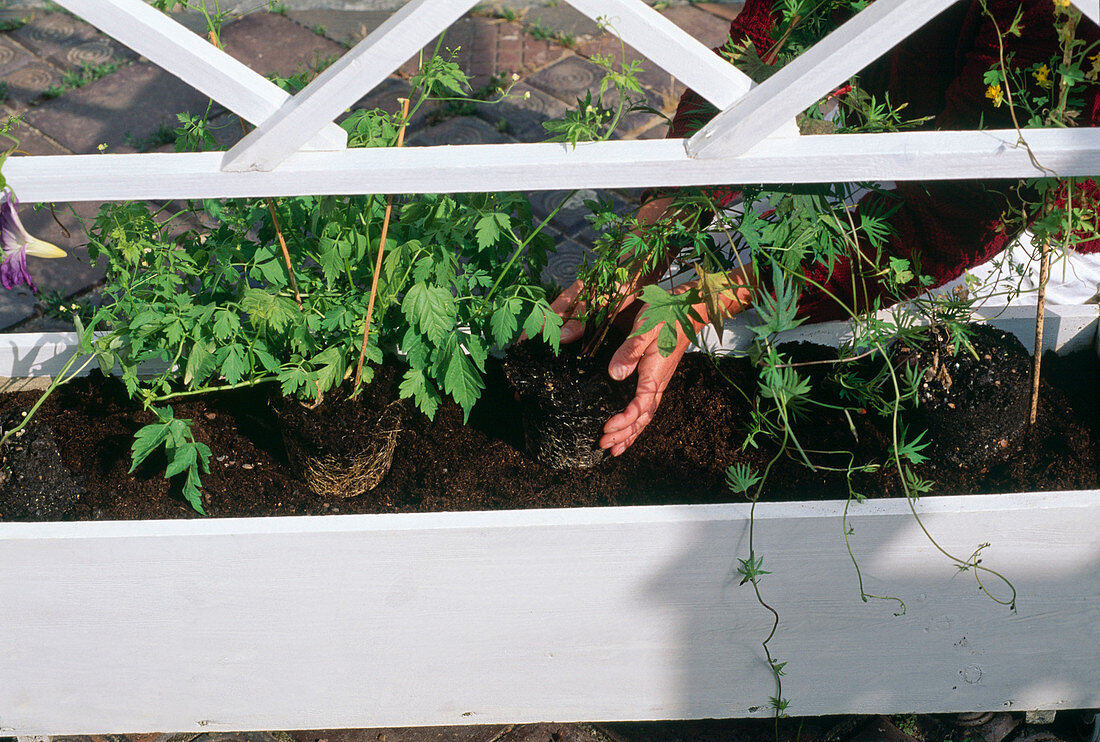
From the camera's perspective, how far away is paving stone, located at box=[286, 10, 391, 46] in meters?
3.54

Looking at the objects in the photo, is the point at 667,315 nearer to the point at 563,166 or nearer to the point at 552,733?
the point at 563,166

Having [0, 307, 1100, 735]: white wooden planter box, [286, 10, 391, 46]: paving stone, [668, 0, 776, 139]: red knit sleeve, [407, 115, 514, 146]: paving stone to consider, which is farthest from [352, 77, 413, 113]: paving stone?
[0, 307, 1100, 735]: white wooden planter box

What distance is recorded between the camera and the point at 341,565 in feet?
4.77

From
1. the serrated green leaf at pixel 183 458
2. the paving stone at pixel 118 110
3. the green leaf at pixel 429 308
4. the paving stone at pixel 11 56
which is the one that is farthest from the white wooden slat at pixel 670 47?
the paving stone at pixel 11 56

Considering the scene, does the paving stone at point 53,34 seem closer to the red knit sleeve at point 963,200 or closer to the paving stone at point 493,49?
the paving stone at point 493,49

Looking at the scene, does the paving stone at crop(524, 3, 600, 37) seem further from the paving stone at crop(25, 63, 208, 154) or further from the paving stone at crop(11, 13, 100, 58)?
the paving stone at crop(11, 13, 100, 58)

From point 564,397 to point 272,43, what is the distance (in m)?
2.56

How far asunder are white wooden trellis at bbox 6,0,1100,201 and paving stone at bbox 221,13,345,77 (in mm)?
2402

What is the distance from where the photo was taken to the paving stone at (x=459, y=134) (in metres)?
3.05

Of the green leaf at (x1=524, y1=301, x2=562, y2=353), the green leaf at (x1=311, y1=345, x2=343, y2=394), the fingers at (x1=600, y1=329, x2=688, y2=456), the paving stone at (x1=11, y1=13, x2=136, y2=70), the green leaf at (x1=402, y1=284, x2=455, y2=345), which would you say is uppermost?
the green leaf at (x1=402, y1=284, x2=455, y2=345)

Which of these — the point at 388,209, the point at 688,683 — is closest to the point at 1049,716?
the point at 688,683

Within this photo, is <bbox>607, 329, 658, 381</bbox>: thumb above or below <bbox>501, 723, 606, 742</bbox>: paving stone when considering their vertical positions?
above

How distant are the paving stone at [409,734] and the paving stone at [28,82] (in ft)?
8.30

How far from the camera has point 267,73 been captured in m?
2.92
